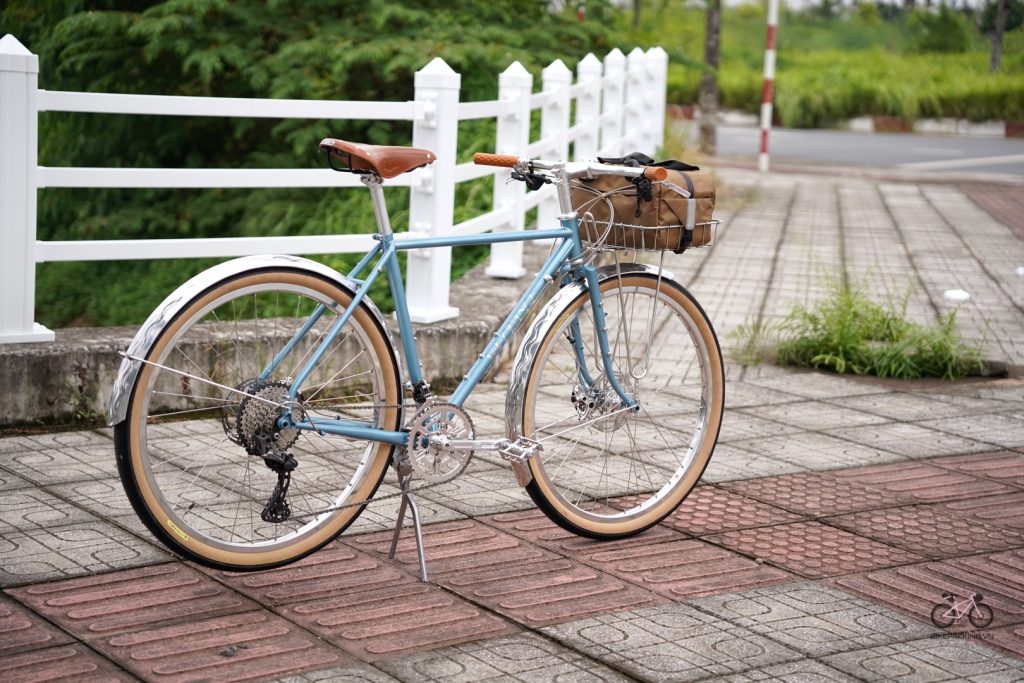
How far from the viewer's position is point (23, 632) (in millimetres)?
3727

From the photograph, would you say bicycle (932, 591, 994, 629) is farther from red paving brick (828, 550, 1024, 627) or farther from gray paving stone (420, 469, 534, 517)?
gray paving stone (420, 469, 534, 517)

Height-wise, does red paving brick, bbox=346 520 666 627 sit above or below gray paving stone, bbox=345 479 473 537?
below

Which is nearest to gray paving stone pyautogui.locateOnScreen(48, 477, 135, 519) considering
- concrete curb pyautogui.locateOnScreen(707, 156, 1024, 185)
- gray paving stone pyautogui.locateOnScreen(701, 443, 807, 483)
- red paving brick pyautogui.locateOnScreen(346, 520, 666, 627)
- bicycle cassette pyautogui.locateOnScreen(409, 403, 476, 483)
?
red paving brick pyautogui.locateOnScreen(346, 520, 666, 627)

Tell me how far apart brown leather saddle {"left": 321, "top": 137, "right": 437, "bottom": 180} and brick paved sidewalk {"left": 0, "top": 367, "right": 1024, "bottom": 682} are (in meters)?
1.15

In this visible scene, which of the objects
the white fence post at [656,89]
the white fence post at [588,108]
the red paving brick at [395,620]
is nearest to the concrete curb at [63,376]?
the red paving brick at [395,620]

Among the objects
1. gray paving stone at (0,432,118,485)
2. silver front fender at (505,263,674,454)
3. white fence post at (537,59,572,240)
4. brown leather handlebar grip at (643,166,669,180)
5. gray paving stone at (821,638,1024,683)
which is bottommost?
gray paving stone at (821,638,1024,683)

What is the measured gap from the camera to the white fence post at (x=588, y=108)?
10.8 metres

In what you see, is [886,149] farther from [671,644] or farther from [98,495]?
[671,644]

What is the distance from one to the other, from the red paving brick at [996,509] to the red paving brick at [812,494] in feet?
0.73

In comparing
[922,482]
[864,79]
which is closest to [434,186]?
[922,482]

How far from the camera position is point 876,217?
13.8 metres

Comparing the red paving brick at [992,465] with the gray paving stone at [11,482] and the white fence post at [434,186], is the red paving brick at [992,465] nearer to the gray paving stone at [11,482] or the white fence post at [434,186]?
the white fence post at [434,186]

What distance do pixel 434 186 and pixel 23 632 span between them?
362 cm

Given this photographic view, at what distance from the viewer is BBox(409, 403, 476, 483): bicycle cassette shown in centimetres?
430
